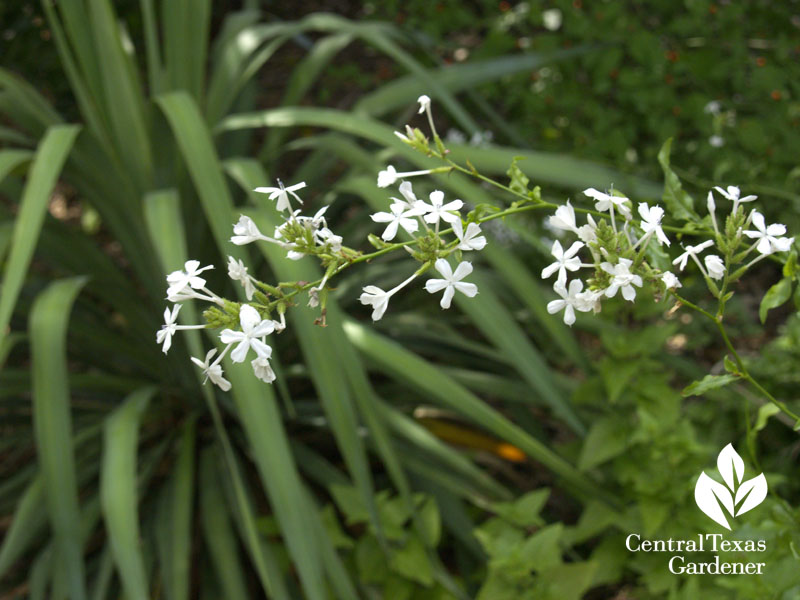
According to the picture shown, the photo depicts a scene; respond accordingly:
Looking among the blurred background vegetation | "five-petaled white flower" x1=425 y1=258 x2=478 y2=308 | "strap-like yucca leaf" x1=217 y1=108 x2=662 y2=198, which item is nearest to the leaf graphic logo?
the blurred background vegetation

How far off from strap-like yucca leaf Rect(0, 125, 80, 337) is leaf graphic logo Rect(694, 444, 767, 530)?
3.23 ft

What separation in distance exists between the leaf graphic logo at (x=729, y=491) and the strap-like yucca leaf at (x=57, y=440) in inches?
37.8

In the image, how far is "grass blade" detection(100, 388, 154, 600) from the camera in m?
1.32

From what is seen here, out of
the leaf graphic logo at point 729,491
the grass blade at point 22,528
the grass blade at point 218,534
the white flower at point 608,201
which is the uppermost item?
the white flower at point 608,201

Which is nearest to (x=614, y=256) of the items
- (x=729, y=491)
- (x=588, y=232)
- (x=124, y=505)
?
(x=588, y=232)

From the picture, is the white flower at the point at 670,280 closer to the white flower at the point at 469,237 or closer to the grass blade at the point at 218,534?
the white flower at the point at 469,237

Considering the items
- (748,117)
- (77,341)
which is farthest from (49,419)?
(748,117)

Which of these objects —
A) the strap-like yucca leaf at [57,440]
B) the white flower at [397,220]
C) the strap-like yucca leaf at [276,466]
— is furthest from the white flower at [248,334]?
the strap-like yucca leaf at [57,440]

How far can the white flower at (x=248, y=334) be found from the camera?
61 centimetres

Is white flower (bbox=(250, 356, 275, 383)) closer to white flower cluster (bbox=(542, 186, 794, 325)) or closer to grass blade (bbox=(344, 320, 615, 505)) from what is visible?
white flower cluster (bbox=(542, 186, 794, 325))

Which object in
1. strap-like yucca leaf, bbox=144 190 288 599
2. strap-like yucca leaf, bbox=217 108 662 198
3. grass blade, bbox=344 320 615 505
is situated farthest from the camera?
strap-like yucca leaf, bbox=217 108 662 198

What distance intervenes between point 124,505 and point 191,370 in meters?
0.44

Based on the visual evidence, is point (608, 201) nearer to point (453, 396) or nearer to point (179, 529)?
point (453, 396)

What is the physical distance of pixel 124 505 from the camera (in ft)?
4.44
